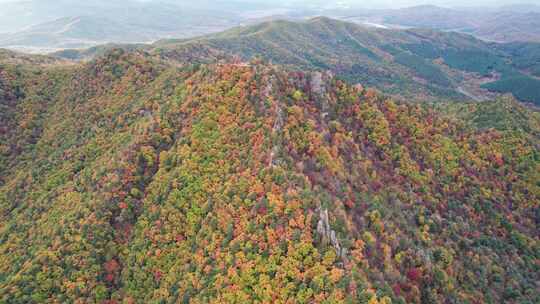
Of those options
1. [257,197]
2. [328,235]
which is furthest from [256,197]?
[328,235]

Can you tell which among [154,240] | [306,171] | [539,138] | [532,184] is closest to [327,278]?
[306,171]

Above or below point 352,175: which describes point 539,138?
below

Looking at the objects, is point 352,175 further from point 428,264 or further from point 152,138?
point 152,138

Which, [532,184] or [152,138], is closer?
[152,138]

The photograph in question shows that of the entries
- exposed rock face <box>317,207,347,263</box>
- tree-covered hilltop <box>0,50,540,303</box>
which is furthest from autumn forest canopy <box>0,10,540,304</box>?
tree-covered hilltop <box>0,50,540,303</box>

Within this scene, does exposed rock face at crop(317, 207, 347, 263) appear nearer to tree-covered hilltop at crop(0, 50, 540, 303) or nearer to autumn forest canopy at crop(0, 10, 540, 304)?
autumn forest canopy at crop(0, 10, 540, 304)
